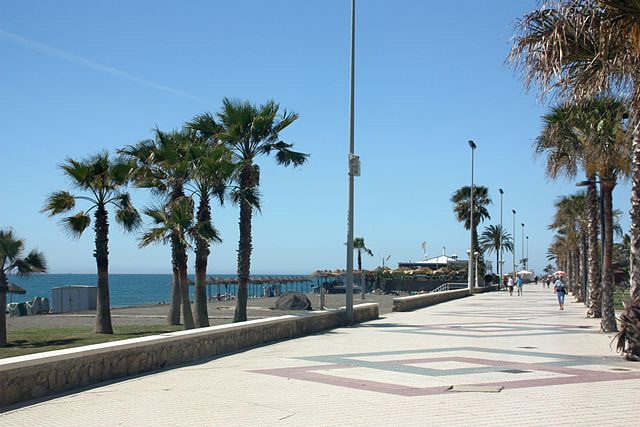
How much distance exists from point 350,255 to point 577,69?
1023 centimetres

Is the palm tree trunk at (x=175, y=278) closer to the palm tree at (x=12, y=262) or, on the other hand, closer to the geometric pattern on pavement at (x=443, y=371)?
the palm tree at (x=12, y=262)

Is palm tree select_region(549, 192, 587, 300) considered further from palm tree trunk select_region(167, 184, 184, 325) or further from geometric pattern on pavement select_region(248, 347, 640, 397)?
geometric pattern on pavement select_region(248, 347, 640, 397)

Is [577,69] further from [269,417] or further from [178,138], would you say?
[178,138]

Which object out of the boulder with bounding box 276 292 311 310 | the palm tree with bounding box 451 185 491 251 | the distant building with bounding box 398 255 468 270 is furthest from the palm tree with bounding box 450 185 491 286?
the boulder with bounding box 276 292 311 310

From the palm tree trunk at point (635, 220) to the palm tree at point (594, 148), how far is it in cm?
351

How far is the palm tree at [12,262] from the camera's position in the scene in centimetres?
2159

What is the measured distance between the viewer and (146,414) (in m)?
8.54

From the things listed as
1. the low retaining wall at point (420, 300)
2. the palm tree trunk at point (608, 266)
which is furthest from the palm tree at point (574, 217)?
the palm tree trunk at point (608, 266)

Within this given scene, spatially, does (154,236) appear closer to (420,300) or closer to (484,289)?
(420,300)

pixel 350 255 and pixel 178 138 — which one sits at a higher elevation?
pixel 178 138

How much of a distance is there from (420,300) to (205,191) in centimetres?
1576

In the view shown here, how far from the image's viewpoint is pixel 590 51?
43.2 ft

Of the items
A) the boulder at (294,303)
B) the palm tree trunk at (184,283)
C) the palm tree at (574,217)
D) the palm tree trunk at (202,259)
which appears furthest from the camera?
the palm tree at (574,217)

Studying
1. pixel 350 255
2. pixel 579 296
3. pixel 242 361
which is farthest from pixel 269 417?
pixel 579 296
